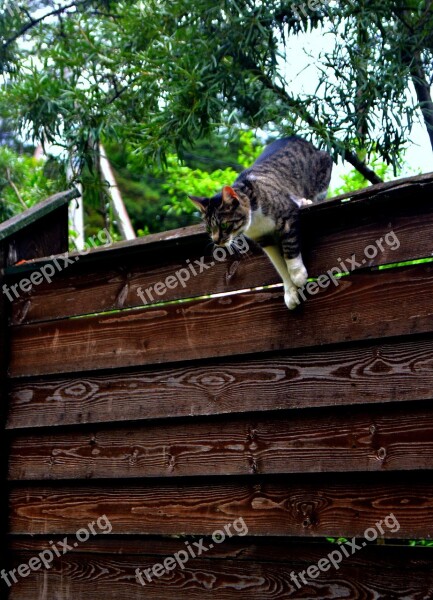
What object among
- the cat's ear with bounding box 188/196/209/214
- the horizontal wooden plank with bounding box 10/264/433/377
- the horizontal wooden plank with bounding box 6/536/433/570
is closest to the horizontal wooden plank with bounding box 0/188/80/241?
the horizontal wooden plank with bounding box 10/264/433/377

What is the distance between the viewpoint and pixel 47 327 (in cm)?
335

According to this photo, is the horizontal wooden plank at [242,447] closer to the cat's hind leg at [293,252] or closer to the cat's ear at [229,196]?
the cat's hind leg at [293,252]

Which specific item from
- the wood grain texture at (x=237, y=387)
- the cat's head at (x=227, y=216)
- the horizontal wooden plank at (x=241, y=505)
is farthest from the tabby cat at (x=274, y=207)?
the horizontal wooden plank at (x=241, y=505)

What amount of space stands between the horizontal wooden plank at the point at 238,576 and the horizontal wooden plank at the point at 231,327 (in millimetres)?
662

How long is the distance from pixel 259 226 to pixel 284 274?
1.04 ft

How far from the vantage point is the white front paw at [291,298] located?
2.59 metres

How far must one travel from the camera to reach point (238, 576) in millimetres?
2650

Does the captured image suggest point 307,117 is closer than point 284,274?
No

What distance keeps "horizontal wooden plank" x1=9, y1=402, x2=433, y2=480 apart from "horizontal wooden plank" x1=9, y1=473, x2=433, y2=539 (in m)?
0.05

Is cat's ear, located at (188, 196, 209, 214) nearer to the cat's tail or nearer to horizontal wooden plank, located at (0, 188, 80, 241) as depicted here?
the cat's tail

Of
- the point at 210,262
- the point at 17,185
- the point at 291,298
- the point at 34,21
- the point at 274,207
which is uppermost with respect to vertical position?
the point at 17,185

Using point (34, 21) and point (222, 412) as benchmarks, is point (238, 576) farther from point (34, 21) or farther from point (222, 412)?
point (34, 21)

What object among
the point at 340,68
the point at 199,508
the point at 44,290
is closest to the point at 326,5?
the point at 340,68

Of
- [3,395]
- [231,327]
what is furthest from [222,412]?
[3,395]
